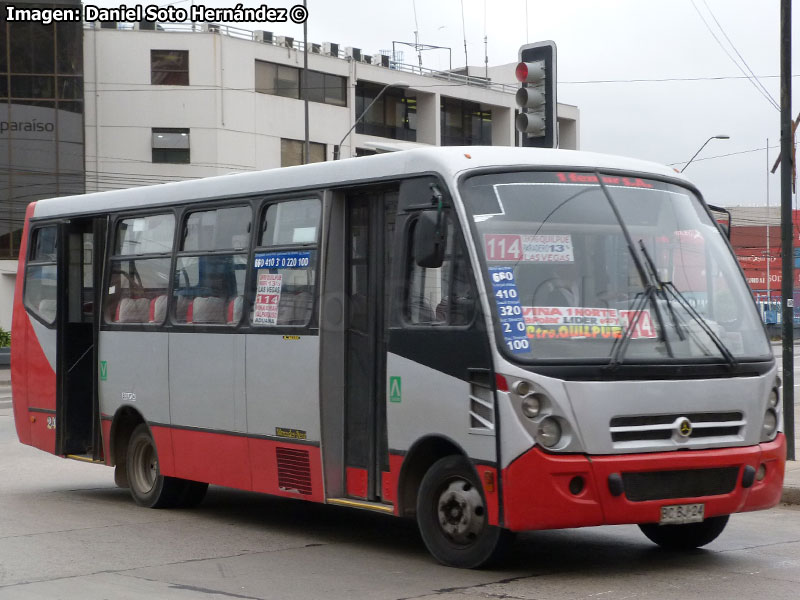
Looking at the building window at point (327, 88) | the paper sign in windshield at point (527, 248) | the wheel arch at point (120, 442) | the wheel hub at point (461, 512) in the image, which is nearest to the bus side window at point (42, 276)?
the wheel arch at point (120, 442)

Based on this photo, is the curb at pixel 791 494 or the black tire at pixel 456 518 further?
the curb at pixel 791 494

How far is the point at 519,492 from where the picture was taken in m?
7.71

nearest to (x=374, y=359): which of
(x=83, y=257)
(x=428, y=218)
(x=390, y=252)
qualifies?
(x=390, y=252)

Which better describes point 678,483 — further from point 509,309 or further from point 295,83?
point 295,83

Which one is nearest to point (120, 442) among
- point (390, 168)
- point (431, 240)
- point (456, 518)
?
point (390, 168)

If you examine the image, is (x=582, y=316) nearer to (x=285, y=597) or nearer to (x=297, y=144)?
(x=285, y=597)

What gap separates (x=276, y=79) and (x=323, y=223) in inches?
1713

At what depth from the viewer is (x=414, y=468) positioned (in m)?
8.73

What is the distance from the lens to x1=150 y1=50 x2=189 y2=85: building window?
4966 centimetres

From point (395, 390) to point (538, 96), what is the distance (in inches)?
229

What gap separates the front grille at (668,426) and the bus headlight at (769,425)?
0.94ft

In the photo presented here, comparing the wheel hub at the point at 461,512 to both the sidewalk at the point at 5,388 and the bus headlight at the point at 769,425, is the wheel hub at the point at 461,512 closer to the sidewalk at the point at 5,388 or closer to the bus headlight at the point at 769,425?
the bus headlight at the point at 769,425

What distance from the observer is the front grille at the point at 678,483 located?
25.7 feet

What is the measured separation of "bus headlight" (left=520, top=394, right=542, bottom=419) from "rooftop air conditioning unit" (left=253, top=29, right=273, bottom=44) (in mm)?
45791
